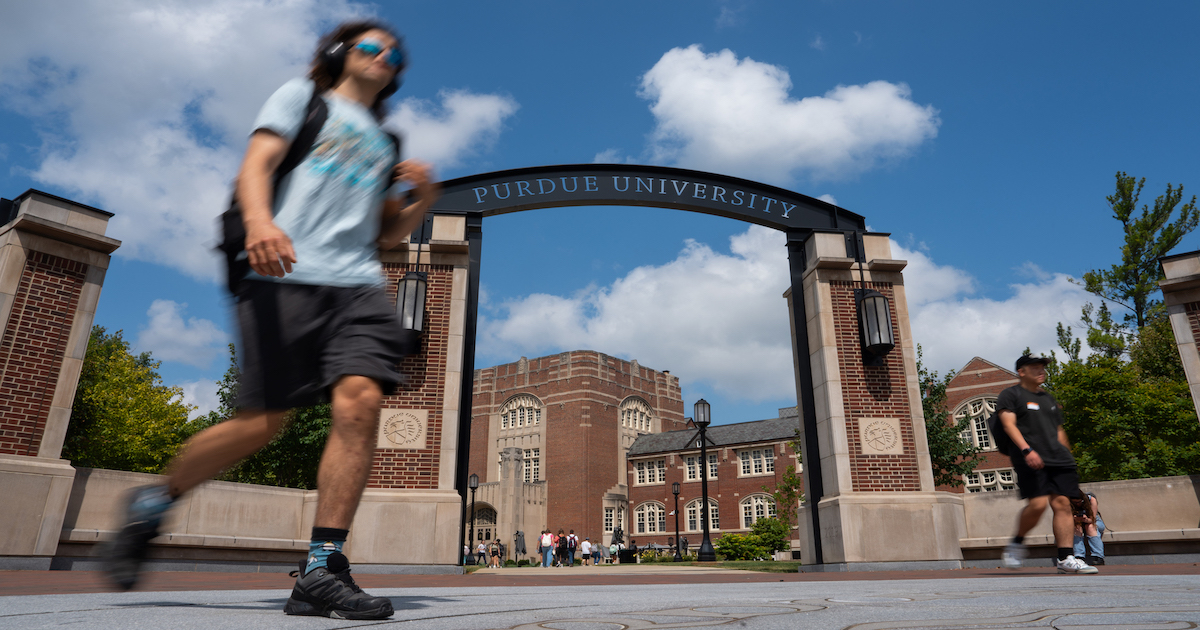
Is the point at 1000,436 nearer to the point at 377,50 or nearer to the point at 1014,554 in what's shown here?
the point at 1014,554

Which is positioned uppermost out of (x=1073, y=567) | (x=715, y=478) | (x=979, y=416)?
(x=979, y=416)

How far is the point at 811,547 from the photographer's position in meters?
10.8

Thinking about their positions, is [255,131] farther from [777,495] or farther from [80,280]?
[777,495]

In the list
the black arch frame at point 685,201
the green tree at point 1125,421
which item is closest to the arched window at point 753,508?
the green tree at point 1125,421

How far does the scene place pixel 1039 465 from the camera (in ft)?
17.1

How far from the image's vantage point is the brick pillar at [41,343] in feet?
24.2

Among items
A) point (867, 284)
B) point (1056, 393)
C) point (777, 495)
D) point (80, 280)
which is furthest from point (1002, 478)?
point (80, 280)

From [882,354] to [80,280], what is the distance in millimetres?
11011

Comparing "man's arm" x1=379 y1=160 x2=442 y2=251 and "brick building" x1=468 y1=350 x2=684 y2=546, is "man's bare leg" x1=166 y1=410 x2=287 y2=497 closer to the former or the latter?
"man's arm" x1=379 y1=160 x2=442 y2=251

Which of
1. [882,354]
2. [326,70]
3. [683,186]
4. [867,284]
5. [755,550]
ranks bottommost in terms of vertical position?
[755,550]

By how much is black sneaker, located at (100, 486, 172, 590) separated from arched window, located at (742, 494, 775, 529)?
5021 cm

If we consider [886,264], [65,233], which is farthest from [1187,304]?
[65,233]

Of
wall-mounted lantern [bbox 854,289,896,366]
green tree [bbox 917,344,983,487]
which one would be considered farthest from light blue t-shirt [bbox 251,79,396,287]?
green tree [bbox 917,344,983,487]

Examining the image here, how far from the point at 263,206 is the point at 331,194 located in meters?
0.29
